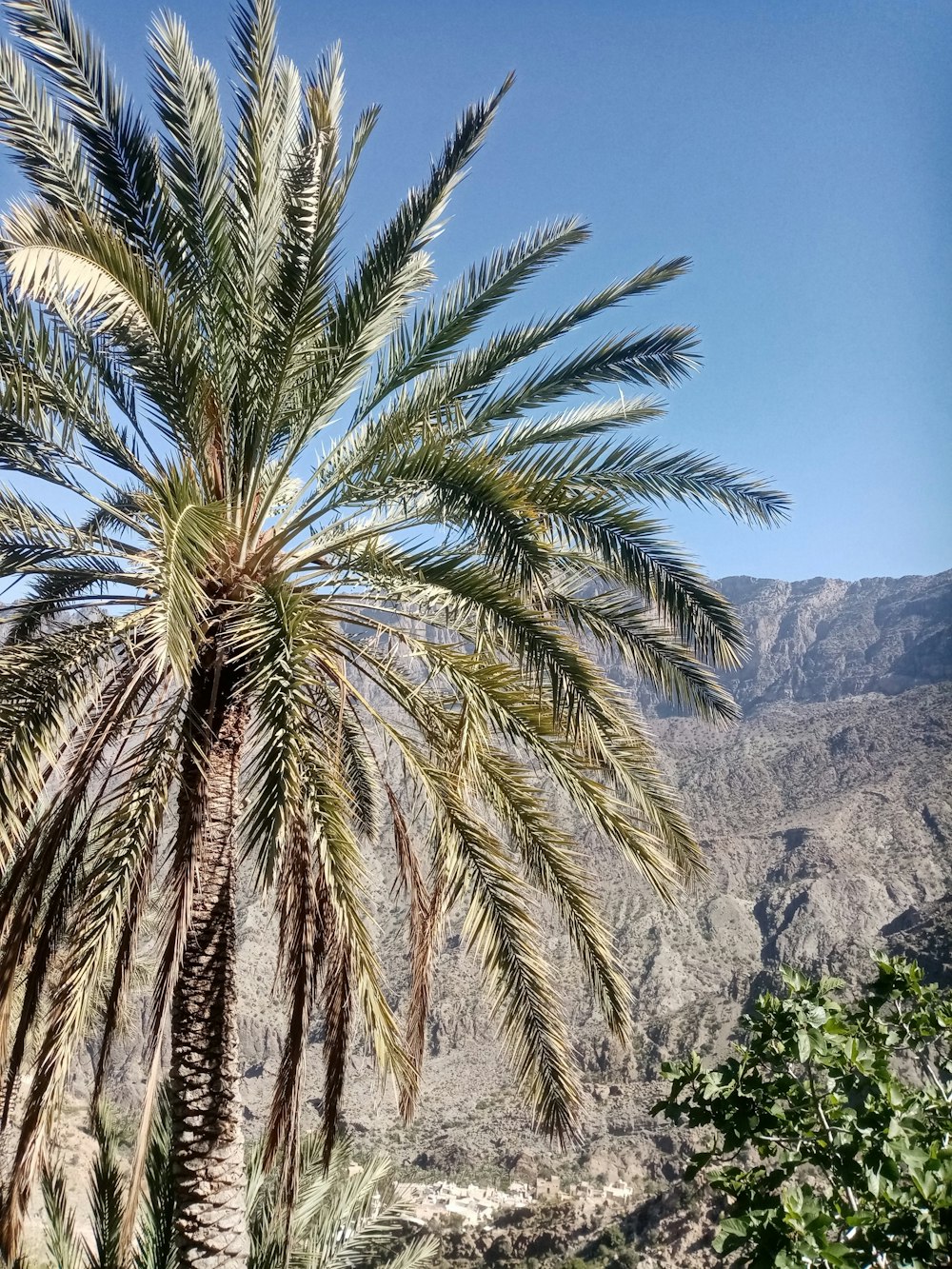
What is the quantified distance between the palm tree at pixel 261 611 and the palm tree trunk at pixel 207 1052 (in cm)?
2

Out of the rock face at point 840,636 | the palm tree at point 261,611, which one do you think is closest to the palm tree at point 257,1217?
the palm tree at point 261,611

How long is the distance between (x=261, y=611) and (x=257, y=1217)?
5.77 meters

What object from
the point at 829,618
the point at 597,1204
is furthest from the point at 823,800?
the point at 829,618

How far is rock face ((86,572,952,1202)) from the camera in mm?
28828

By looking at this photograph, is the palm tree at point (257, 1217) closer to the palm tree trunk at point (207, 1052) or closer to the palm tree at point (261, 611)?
the palm tree trunk at point (207, 1052)

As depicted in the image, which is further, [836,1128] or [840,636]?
[840,636]

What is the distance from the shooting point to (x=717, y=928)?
124 ft

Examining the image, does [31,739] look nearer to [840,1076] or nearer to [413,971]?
[413,971]

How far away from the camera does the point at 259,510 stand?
4.71m

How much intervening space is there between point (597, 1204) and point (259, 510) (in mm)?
26290

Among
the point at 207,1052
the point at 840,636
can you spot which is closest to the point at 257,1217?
the point at 207,1052

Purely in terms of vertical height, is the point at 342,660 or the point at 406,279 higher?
the point at 406,279

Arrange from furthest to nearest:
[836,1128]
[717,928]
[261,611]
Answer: [717,928]
[261,611]
[836,1128]

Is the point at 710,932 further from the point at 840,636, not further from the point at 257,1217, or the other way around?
the point at 840,636
